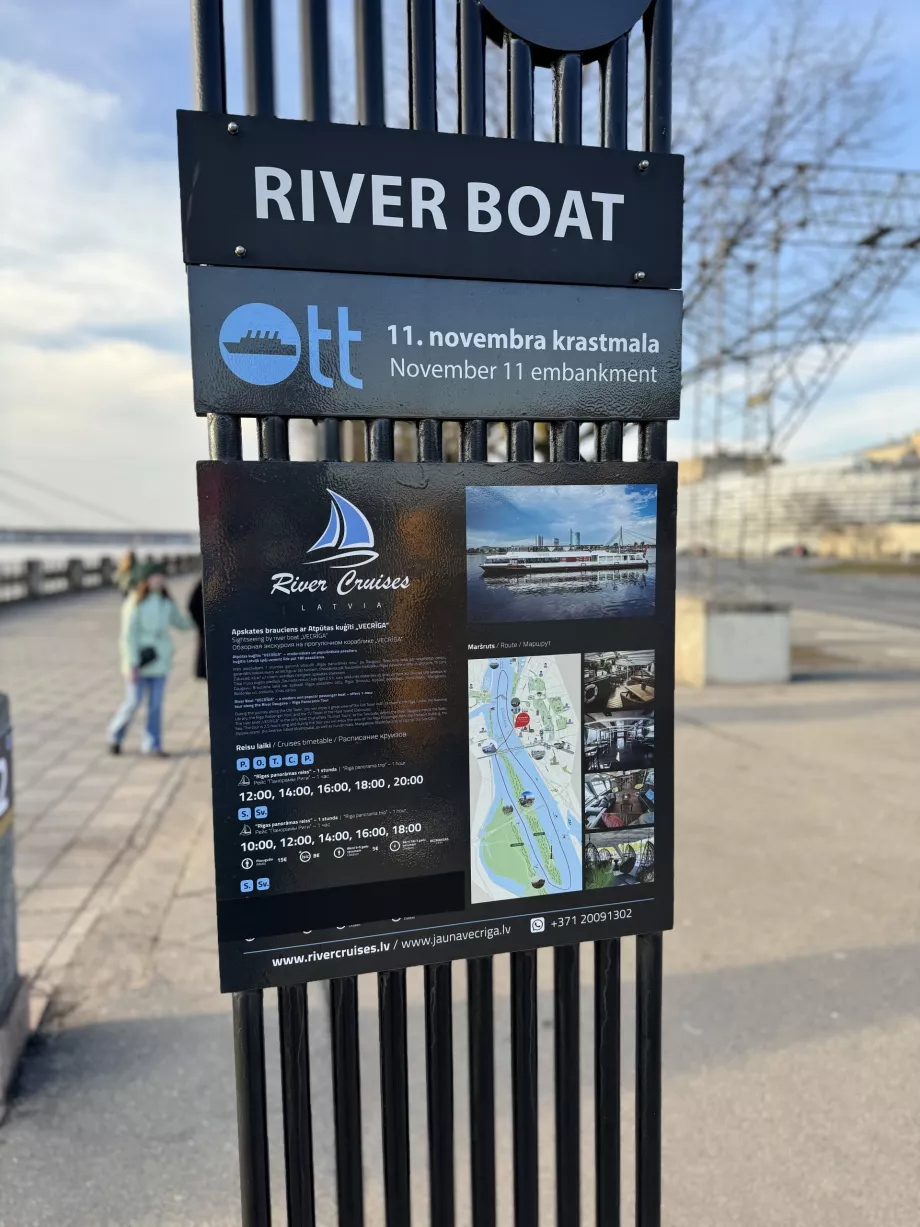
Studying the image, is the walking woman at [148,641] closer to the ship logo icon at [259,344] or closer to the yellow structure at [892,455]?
the ship logo icon at [259,344]

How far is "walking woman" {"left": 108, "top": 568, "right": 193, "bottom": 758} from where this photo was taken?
24.4 feet

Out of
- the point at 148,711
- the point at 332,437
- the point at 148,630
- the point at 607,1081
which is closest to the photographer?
the point at 607,1081

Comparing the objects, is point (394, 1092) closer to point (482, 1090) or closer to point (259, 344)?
point (482, 1090)

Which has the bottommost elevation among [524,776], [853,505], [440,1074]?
[440,1074]

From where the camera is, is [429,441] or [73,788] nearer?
[429,441]

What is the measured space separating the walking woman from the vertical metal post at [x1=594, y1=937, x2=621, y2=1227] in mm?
5974

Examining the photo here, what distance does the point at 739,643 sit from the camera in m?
10.4

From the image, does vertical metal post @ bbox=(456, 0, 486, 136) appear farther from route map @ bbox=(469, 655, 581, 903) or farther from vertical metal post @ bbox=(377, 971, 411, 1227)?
vertical metal post @ bbox=(377, 971, 411, 1227)

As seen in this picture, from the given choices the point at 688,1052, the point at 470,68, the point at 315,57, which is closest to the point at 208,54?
the point at 315,57

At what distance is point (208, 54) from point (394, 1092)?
2.31 m

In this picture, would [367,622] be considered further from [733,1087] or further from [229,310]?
[733,1087]

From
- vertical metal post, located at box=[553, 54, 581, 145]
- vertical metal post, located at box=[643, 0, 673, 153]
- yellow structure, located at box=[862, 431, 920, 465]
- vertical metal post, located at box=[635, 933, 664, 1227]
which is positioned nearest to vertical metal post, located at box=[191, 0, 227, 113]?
vertical metal post, located at box=[553, 54, 581, 145]

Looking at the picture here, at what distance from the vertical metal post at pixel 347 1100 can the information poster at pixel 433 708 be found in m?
0.09

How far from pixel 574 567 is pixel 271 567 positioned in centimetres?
68
